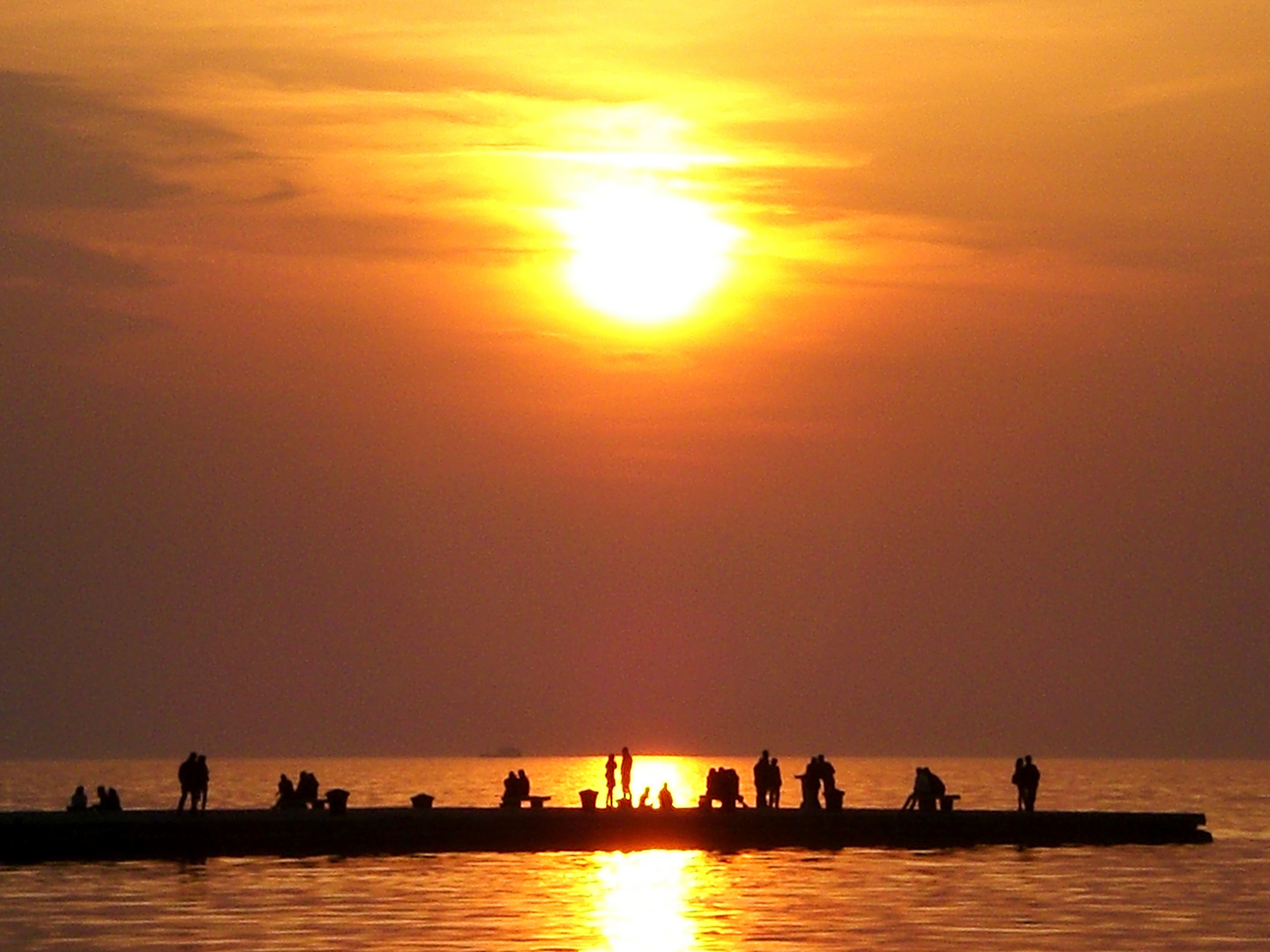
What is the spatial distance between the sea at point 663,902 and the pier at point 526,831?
101 cm

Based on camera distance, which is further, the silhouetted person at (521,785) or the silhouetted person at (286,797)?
the silhouetted person at (521,785)

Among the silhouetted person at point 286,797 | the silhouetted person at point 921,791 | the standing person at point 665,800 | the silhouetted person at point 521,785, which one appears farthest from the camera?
the silhouetted person at point 521,785

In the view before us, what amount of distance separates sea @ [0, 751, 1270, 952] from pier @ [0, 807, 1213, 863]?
1.01 meters

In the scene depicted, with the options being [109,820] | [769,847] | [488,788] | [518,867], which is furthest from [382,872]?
[488,788]

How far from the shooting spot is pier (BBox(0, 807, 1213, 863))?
59.3 metres

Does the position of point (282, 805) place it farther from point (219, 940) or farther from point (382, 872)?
point (219, 940)

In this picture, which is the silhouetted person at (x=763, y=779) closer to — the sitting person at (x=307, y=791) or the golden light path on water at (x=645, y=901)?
the golden light path on water at (x=645, y=901)

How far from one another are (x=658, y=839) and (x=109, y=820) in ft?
46.2

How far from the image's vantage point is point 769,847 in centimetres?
6494

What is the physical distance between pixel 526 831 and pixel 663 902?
14.5 metres

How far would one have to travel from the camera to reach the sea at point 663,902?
43.7 meters

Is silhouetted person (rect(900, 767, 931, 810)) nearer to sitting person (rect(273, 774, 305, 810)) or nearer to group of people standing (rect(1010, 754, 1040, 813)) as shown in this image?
group of people standing (rect(1010, 754, 1040, 813))

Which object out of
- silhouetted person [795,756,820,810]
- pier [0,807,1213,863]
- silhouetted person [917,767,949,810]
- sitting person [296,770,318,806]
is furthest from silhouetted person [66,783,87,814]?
silhouetted person [917,767,949,810]

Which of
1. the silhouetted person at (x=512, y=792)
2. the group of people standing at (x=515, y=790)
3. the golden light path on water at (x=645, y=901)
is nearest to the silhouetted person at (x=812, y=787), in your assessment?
the golden light path on water at (x=645, y=901)
